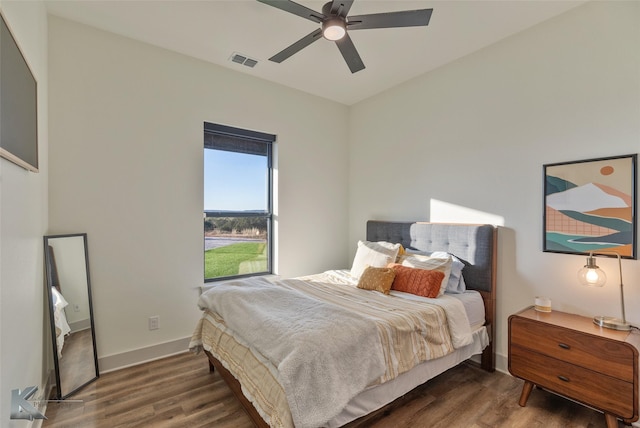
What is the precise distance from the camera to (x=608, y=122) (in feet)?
7.06

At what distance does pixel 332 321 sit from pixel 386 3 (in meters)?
2.31

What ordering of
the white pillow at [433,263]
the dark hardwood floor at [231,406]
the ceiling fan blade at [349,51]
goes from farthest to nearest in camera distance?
the white pillow at [433,263] → the ceiling fan blade at [349,51] → the dark hardwood floor at [231,406]

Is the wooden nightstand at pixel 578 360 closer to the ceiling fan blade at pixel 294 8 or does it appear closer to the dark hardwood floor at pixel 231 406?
the dark hardwood floor at pixel 231 406

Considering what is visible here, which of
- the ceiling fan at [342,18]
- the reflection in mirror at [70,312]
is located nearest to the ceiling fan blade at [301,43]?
the ceiling fan at [342,18]

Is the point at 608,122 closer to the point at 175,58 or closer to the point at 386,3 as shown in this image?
the point at 386,3

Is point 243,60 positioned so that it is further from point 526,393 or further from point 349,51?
point 526,393

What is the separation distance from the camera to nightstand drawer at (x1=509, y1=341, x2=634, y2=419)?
1746mm

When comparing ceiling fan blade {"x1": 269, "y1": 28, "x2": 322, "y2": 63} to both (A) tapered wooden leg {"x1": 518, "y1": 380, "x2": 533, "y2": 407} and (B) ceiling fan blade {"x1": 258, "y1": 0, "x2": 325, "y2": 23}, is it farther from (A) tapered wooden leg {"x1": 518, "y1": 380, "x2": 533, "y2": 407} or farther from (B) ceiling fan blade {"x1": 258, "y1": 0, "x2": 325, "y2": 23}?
(A) tapered wooden leg {"x1": 518, "y1": 380, "x2": 533, "y2": 407}

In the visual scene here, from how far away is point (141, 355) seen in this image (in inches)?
109

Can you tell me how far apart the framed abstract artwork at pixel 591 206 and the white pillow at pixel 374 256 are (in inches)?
49.8

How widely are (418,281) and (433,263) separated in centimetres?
25

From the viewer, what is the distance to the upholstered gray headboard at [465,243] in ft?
8.77

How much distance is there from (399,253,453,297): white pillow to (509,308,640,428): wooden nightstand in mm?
537

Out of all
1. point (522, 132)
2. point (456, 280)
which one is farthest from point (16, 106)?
point (522, 132)
